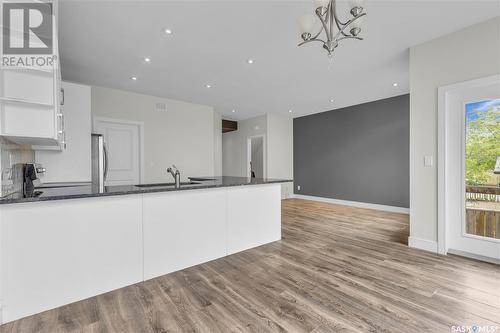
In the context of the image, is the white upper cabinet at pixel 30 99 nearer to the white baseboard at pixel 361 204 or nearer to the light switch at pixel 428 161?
the light switch at pixel 428 161

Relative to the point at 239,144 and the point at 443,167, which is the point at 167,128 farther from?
the point at 443,167

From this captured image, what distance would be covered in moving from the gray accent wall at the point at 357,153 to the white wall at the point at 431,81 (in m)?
2.45

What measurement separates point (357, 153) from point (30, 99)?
627 cm

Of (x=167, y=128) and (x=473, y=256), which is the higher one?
(x=167, y=128)

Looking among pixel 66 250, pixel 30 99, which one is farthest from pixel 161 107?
pixel 66 250

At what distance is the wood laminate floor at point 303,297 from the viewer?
1.64 metres

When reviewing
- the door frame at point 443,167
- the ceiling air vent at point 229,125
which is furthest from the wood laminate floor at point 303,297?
the ceiling air vent at point 229,125

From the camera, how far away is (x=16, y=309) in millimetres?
1698

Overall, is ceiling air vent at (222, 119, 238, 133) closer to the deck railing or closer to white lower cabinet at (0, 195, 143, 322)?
white lower cabinet at (0, 195, 143, 322)

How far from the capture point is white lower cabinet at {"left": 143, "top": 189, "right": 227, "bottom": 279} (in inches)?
90.9

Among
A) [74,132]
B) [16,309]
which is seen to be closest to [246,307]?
[16,309]

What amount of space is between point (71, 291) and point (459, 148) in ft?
14.1

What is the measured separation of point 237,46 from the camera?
3.04 metres

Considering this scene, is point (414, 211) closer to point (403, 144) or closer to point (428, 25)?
point (428, 25)
